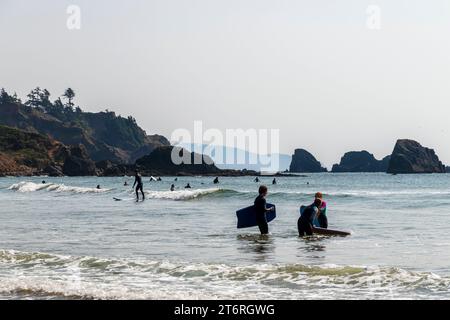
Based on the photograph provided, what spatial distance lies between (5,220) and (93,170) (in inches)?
6686

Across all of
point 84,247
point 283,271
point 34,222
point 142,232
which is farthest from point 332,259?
point 34,222

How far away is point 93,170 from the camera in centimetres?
19625

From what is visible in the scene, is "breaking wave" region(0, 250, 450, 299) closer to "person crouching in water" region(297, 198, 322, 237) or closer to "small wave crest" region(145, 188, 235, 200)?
"person crouching in water" region(297, 198, 322, 237)

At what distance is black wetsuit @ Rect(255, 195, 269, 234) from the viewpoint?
21391 millimetres

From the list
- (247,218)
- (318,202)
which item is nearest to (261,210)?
(247,218)

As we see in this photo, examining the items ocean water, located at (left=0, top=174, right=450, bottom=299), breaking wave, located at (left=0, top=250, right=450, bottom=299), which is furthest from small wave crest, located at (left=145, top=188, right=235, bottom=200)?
breaking wave, located at (left=0, top=250, right=450, bottom=299)

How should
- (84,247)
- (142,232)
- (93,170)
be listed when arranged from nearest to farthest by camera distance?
1. (84,247)
2. (142,232)
3. (93,170)

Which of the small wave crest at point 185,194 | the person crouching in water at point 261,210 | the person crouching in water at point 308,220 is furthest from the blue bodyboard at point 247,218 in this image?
the small wave crest at point 185,194

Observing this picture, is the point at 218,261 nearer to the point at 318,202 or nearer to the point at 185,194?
the point at 318,202

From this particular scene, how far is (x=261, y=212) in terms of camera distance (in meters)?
21.5

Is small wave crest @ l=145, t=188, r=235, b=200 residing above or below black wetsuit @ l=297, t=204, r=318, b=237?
below
